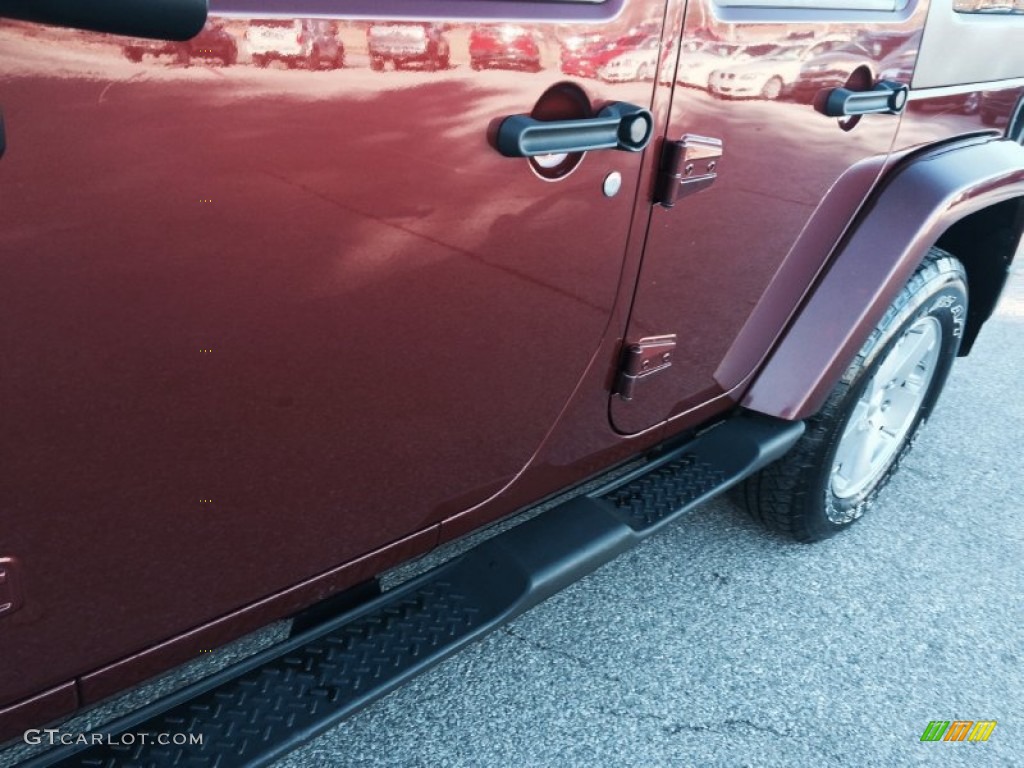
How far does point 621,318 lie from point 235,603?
2.72 ft

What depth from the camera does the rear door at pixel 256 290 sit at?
2.91 ft

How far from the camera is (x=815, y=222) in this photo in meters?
1.92

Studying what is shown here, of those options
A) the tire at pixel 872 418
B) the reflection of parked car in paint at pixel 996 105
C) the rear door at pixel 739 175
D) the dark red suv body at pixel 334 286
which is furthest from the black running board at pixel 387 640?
the reflection of parked car in paint at pixel 996 105

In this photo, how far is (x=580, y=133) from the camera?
127 cm

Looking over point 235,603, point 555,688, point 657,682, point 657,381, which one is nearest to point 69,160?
point 235,603

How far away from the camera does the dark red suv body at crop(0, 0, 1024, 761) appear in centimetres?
91

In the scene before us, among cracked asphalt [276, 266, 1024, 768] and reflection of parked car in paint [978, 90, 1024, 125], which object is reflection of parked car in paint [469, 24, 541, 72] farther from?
reflection of parked car in paint [978, 90, 1024, 125]

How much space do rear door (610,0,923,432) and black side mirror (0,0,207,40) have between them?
850mm

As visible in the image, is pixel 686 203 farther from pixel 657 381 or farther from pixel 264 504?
pixel 264 504

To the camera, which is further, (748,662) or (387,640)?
(748,662)

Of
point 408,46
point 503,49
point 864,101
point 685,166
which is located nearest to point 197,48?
point 408,46

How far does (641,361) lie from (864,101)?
2.51ft

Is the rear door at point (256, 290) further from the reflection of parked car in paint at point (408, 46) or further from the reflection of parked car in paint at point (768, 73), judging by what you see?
the reflection of parked car in paint at point (768, 73)

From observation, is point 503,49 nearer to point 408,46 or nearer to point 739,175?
point 408,46
